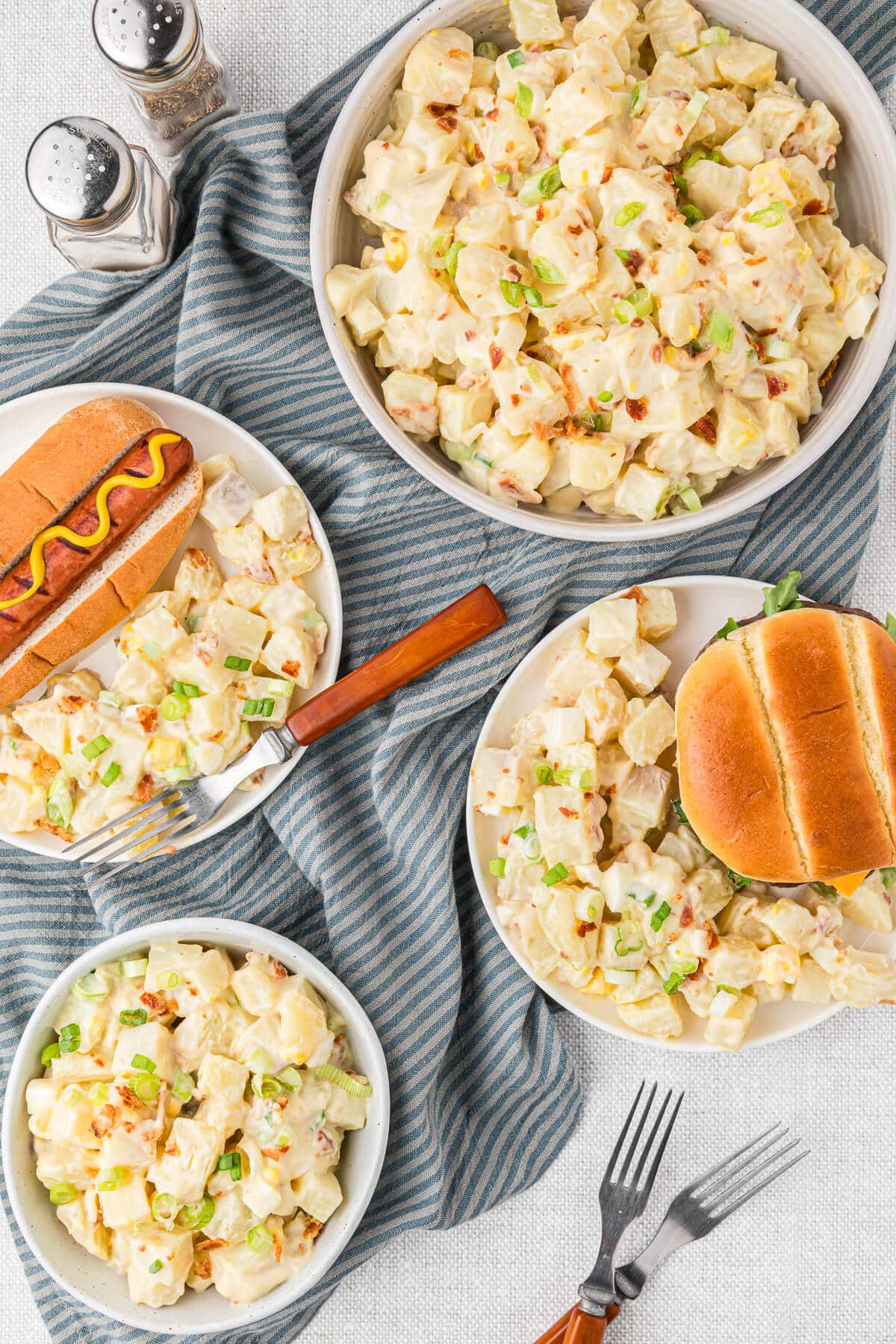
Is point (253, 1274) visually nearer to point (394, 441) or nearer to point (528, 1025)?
point (528, 1025)

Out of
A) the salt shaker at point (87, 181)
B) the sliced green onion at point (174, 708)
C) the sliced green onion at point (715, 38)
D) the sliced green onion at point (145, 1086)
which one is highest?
the salt shaker at point (87, 181)

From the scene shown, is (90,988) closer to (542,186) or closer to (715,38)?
(542,186)

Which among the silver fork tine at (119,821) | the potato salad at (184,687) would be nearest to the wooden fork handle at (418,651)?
the potato salad at (184,687)

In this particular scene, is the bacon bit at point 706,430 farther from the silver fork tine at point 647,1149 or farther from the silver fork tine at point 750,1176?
the silver fork tine at point 750,1176

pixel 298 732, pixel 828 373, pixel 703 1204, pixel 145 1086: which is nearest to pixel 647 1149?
pixel 703 1204

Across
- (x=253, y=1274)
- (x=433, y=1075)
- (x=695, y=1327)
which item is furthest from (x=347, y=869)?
(x=695, y=1327)

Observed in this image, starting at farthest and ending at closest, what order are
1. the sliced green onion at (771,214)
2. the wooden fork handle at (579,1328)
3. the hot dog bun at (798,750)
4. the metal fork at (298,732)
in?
the wooden fork handle at (579,1328)
the metal fork at (298,732)
the hot dog bun at (798,750)
the sliced green onion at (771,214)
